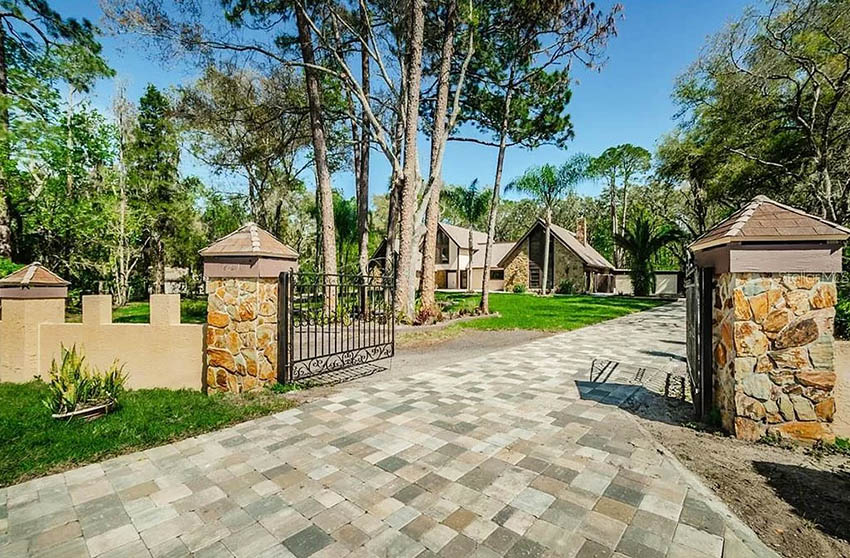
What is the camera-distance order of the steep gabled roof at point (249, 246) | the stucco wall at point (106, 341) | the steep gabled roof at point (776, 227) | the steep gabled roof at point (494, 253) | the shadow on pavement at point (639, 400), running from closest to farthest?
1. the steep gabled roof at point (776, 227)
2. the shadow on pavement at point (639, 400)
3. the steep gabled roof at point (249, 246)
4. the stucco wall at point (106, 341)
5. the steep gabled roof at point (494, 253)

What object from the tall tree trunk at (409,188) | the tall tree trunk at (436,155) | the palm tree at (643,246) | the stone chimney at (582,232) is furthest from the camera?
the stone chimney at (582,232)

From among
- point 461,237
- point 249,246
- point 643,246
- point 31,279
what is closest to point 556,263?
point 643,246

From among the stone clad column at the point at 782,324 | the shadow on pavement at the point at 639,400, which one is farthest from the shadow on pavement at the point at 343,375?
the stone clad column at the point at 782,324

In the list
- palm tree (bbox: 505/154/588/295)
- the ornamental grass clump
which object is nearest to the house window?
palm tree (bbox: 505/154/588/295)

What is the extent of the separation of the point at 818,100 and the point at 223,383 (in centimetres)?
1810

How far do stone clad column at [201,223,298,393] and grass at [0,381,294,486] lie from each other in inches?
10.6

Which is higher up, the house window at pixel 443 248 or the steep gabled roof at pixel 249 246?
the house window at pixel 443 248

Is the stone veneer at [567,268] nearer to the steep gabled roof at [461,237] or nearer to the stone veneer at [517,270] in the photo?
the stone veneer at [517,270]

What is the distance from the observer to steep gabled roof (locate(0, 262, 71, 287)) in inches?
232

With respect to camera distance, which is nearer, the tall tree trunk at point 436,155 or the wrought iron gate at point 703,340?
the wrought iron gate at point 703,340

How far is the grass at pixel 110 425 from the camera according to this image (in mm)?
3309

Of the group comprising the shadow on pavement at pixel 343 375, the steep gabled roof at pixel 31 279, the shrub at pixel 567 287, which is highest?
the steep gabled roof at pixel 31 279

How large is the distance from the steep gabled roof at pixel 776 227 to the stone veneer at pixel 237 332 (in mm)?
5278

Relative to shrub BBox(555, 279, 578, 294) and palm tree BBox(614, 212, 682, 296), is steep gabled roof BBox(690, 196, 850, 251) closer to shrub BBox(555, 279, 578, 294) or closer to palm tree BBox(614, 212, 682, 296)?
palm tree BBox(614, 212, 682, 296)
